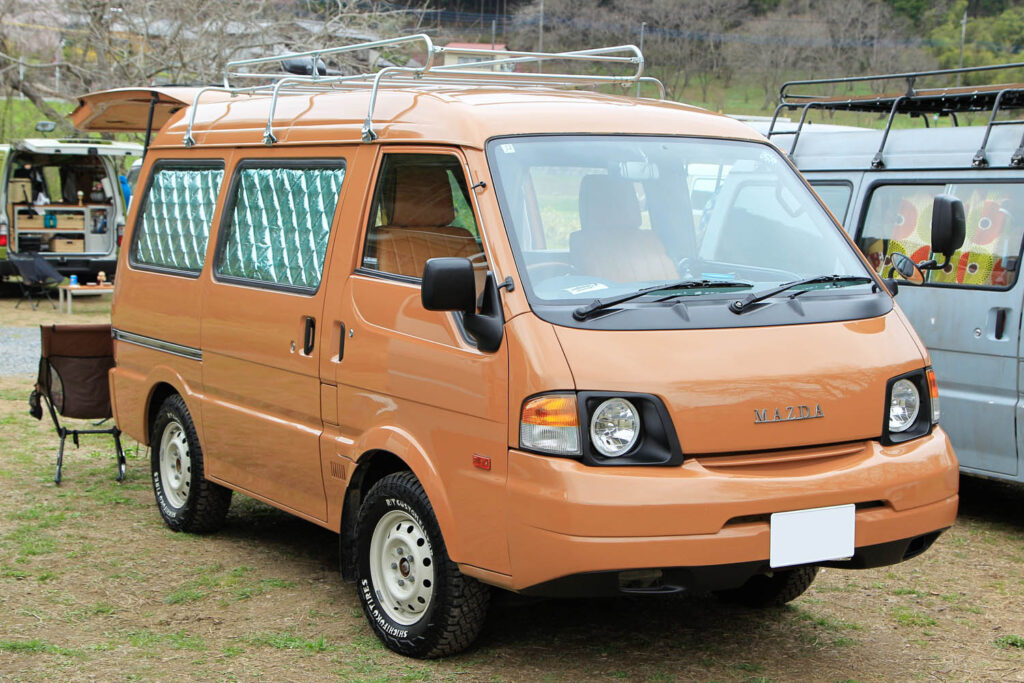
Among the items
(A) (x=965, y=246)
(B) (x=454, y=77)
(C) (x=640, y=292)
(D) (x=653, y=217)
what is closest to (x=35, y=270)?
(B) (x=454, y=77)

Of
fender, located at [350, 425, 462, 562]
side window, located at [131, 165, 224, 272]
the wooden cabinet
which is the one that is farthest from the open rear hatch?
the wooden cabinet

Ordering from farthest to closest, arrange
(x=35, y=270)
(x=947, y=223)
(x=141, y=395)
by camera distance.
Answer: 1. (x=35, y=270)
2. (x=141, y=395)
3. (x=947, y=223)

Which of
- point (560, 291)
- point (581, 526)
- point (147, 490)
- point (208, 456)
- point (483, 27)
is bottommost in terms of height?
point (147, 490)

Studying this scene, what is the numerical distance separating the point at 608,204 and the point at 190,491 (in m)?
3.18

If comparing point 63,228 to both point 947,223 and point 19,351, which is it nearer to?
point 19,351

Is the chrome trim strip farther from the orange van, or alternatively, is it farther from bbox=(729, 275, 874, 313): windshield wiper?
bbox=(729, 275, 874, 313): windshield wiper

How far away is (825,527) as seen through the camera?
4078 millimetres

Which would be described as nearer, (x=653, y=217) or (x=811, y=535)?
(x=811, y=535)

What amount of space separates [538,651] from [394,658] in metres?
0.58

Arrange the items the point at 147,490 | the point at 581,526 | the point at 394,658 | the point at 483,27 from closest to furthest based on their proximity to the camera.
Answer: the point at 581,526 < the point at 394,658 < the point at 147,490 < the point at 483,27

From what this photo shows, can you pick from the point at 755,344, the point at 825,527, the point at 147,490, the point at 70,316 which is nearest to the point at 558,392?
the point at 755,344

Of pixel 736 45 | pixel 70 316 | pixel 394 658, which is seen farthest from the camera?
pixel 736 45

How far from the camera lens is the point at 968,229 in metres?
7.00

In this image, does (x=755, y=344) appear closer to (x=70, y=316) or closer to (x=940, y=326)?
(x=940, y=326)
